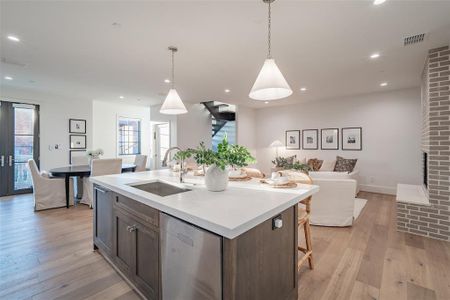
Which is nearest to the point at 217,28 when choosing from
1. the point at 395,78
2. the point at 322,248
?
the point at 322,248

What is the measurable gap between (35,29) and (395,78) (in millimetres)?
5986

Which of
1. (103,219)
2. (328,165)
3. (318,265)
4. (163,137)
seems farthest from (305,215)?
(163,137)

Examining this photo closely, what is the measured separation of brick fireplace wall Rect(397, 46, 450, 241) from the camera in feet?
9.59

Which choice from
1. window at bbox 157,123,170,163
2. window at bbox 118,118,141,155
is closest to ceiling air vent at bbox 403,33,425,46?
window at bbox 157,123,170,163

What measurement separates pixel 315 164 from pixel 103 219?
5574mm

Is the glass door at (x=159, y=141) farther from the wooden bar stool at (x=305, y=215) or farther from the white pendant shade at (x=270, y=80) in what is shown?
the white pendant shade at (x=270, y=80)

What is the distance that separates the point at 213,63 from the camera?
362 cm

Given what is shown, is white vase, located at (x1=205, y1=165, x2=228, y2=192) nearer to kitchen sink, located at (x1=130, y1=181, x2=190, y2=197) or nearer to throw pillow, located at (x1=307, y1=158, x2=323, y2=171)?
kitchen sink, located at (x1=130, y1=181, x2=190, y2=197)

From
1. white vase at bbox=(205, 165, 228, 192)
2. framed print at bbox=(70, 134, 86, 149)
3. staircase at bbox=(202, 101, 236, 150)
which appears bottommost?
white vase at bbox=(205, 165, 228, 192)

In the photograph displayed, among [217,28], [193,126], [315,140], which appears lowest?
[315,140]

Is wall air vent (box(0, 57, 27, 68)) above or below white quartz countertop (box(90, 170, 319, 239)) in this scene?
above

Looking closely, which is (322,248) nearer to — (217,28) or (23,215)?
Answer: (217,28)

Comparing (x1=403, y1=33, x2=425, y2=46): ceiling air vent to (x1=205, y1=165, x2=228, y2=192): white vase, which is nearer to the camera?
(x1=205, y1=165, x2=228, y2=192): white vase

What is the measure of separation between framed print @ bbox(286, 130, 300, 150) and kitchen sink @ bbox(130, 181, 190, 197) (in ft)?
18.6
